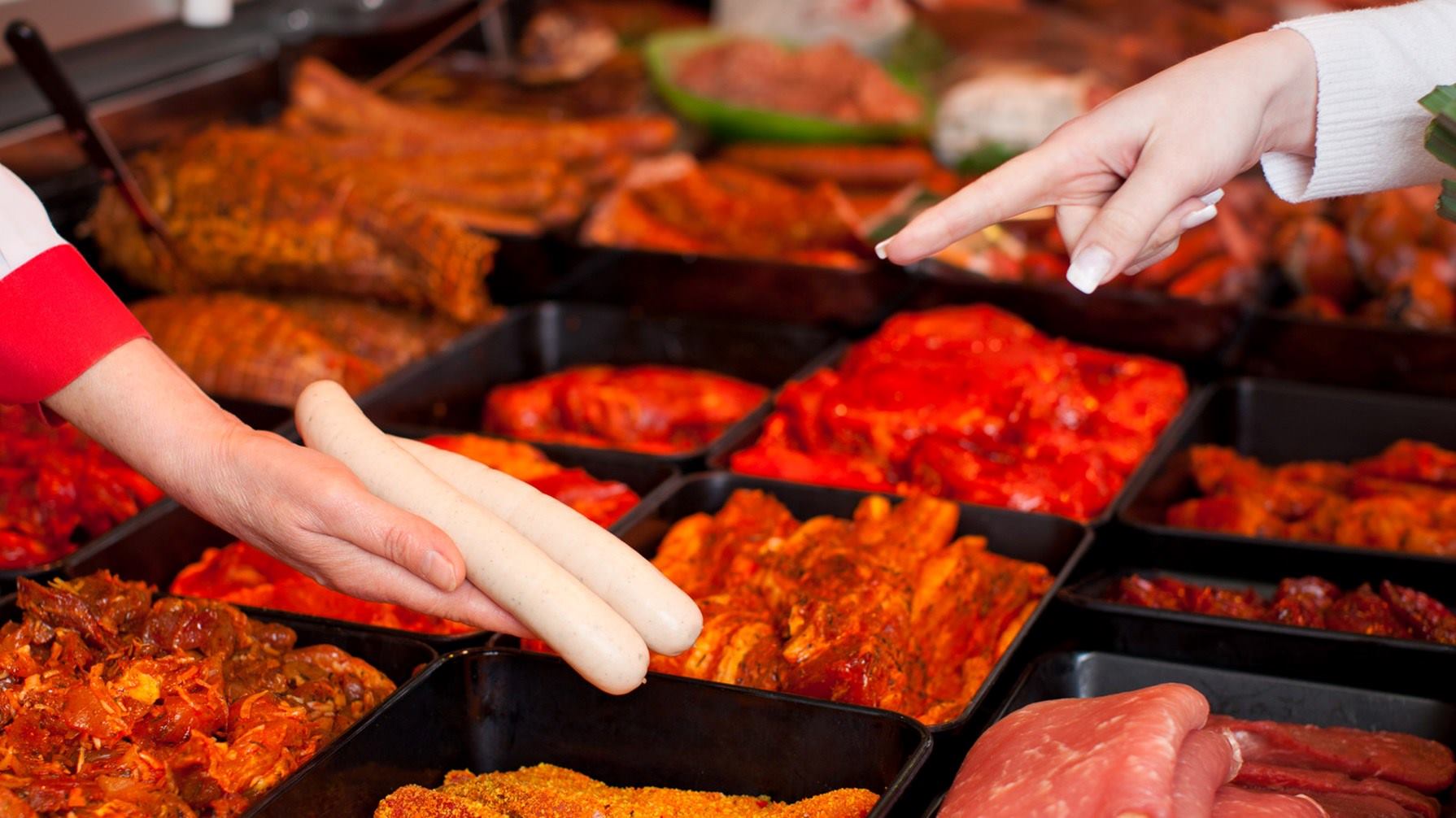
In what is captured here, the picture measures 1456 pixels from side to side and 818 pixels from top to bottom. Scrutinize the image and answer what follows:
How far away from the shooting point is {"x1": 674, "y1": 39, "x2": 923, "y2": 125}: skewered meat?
4.70 metres

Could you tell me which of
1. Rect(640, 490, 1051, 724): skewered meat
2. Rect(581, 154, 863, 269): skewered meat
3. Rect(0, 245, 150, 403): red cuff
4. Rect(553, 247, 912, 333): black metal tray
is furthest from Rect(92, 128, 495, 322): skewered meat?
Rect(0, 245, 150, 403): red cuff

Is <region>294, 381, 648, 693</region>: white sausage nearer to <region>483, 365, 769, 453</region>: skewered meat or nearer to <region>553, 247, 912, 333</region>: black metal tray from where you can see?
<region>483, 365, 769, 453</region>: skewered meat

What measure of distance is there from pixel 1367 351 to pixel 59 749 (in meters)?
2.84

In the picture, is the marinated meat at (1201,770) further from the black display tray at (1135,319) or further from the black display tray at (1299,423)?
the black display tray at (1135,319)

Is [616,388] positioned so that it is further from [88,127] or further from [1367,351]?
[1367,351]

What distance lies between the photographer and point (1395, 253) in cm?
367

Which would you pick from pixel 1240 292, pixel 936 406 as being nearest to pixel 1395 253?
pixel 1240 292

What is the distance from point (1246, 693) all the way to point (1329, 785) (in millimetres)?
250

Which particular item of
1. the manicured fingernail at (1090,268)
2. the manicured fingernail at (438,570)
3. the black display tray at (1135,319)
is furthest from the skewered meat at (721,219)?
the manicured fingernail at (438,570)

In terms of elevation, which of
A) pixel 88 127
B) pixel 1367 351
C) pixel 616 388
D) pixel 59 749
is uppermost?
pixel 88 127

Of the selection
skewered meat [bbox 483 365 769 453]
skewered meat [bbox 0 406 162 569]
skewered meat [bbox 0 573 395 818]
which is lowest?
skewered meat [bbox 483 365 769 453]

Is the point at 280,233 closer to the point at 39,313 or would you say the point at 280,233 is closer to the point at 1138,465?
the point at 39,313

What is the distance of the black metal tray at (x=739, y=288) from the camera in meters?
3.58

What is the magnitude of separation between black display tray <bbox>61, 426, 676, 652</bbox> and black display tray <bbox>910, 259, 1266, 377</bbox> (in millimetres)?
1160
